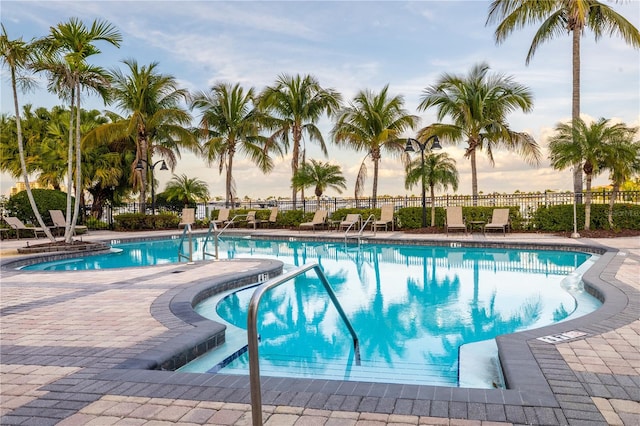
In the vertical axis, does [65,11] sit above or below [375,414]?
above

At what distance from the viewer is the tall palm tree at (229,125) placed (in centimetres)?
2441

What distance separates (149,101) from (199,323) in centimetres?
2015

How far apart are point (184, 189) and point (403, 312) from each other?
23.1 m

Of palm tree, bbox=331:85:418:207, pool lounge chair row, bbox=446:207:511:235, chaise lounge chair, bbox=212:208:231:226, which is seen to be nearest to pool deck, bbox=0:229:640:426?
pool lounge chair row, bbox=446:207:511:235

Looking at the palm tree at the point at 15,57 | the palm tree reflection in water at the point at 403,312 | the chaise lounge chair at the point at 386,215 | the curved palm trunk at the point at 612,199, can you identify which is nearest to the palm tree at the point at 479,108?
the chaise lounge chair at the point at 386,215

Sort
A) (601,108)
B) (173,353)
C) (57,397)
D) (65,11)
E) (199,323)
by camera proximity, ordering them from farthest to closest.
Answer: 1. (601,108)
2. (65,11)
3. (199,323)
4. (173,353)
5. (57,397)

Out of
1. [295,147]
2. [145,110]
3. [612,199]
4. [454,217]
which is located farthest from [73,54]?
[612,199]

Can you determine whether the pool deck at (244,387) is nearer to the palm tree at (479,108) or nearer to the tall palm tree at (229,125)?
the palm tree at (479,108)

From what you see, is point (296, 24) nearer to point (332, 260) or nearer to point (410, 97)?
point (410, 97)

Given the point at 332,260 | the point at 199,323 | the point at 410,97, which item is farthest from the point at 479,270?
the point at 410,97

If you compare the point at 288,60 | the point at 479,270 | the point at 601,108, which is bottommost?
the point at 479,270

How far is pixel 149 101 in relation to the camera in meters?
22.4

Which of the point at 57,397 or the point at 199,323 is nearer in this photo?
the point at 57,397

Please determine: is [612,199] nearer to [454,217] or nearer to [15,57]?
[454,217]
